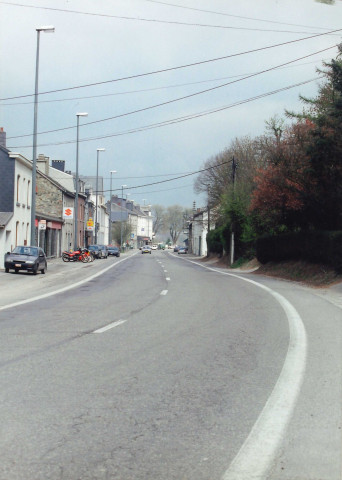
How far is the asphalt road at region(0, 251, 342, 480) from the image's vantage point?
4711mm

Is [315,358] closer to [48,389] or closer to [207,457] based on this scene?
[48,389]

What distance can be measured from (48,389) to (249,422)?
7.42 feet

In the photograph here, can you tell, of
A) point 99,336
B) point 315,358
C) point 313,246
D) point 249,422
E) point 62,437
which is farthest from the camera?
point 313,246

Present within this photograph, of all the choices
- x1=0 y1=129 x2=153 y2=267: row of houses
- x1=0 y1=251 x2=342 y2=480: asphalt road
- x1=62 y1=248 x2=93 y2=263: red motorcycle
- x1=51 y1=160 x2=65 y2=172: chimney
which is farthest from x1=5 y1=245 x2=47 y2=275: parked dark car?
x1=51 y1=160 x2=65 y2=172: chimney

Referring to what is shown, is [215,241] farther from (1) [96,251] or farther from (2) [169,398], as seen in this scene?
(2) [169,398]

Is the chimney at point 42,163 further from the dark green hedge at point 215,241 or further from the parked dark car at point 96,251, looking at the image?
the dark green hedge at point 215,241

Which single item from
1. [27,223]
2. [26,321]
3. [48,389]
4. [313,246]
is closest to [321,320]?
[26,321]

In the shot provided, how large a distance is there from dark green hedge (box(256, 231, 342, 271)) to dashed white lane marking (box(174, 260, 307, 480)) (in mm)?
19667

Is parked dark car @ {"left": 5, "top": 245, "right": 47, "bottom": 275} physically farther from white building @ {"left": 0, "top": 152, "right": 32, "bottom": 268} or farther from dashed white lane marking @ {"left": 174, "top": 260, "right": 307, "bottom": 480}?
dashed white lane marking @ {"left": 174, "top": 260, "right": 307, "bottom": 480}

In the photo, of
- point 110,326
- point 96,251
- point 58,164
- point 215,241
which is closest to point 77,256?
point 96,251

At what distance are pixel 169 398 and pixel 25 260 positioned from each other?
28.5 m

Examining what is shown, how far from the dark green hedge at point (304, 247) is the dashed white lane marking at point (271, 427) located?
19.7 m

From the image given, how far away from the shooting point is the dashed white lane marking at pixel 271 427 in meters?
4.60

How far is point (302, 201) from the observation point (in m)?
33.0
